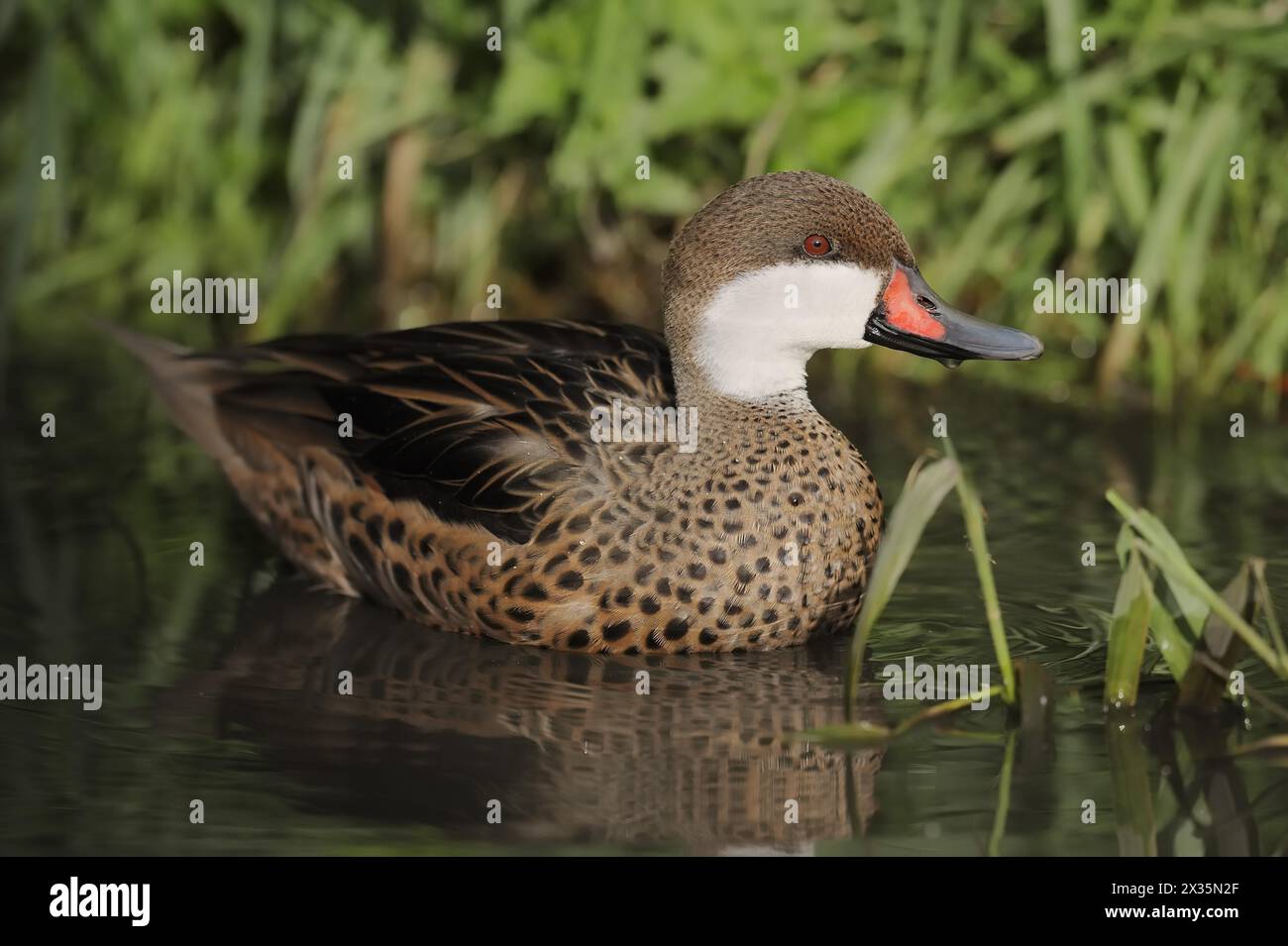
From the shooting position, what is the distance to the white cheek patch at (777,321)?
582 cm

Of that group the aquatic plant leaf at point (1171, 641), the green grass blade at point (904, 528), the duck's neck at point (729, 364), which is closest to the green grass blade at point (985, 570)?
the green grass blade at point (904, 528)

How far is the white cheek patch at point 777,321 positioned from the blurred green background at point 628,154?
2421mm

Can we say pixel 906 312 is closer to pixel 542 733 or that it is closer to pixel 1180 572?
pixel 1180 572

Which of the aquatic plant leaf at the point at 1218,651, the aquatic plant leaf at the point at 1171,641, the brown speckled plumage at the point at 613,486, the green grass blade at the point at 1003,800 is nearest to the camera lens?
the green grass blade at the point at 1003,800

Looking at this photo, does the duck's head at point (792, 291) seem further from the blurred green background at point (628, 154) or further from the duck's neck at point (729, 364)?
the blurred green background at point (628, 154)

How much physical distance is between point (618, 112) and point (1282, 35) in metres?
2.52

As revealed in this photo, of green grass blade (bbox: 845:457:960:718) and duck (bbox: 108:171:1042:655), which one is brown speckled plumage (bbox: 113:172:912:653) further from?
green grass blade (bbox: 845:457:960:718)

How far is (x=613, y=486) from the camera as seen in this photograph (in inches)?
231

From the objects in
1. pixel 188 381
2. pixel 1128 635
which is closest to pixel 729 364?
pixel 1128 635

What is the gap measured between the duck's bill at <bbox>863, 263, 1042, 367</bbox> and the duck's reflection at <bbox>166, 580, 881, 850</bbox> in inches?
36.3

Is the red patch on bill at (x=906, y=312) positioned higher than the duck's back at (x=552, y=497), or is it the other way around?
the red patch on bill at (x=906, y=312)

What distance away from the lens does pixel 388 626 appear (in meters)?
6.25

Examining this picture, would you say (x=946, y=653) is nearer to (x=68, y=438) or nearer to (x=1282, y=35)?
(x=1282, y=35)
